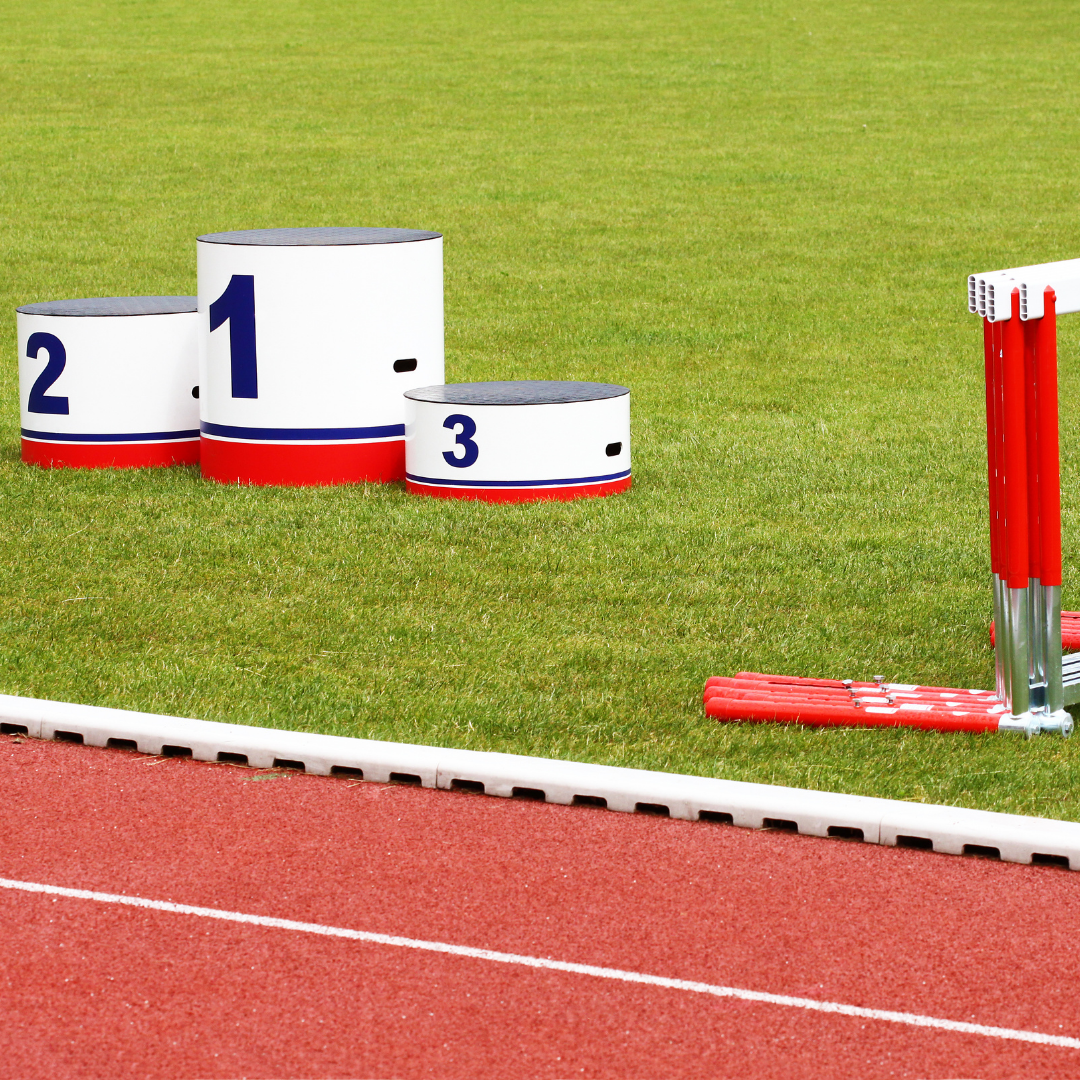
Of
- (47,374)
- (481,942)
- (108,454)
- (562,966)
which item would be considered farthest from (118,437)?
(562,966)

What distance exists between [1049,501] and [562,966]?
261 centimetres

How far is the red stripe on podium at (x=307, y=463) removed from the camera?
1114cm

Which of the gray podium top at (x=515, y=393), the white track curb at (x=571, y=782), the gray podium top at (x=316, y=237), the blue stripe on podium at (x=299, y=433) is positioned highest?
the gray podium top at (x=316, y=237)

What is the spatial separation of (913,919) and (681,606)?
3.36 meters

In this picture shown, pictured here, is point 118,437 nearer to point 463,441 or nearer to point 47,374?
point 47,374

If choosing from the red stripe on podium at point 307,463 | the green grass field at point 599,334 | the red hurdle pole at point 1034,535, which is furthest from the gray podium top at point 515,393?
the red hurdle pole at point 1034,535

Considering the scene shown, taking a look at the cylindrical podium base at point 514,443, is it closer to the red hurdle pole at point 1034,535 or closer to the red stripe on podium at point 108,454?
the red stripe on podium at point 108,454

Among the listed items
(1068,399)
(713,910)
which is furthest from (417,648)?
(1068,399)

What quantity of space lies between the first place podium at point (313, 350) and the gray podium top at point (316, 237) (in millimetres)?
16

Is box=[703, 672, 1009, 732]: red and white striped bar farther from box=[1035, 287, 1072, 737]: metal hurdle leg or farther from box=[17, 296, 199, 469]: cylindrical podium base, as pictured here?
box=[17, 296, 199, 469]: cylindrical podium base

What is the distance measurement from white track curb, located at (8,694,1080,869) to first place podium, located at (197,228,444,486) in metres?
4.04

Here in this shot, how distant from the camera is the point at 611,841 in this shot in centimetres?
599

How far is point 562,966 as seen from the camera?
5102 mm

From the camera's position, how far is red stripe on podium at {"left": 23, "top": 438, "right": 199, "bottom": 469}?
1193 centimetres
